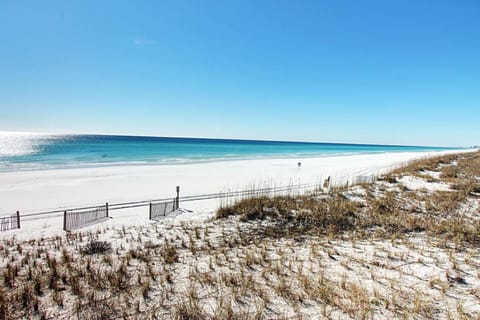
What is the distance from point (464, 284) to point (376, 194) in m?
6.95

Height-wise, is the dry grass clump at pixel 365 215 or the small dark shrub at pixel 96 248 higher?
the dry grass clump at pixel 365 215

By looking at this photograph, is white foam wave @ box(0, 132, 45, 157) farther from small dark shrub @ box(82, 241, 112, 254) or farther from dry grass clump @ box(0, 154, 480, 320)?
dry grass clump @ box(0, 154, 480, 320)

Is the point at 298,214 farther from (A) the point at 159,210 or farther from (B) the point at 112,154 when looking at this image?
(B) the point at 112,154

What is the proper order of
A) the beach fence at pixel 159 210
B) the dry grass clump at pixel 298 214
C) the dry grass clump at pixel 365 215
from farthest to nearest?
the beach fence at pixel 159 210 → the dry grass clump at pixel 298 214 → the dry grass clump at pixel 365 215

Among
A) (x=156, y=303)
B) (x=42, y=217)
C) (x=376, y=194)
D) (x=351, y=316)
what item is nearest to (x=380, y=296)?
(x=351, y=316)

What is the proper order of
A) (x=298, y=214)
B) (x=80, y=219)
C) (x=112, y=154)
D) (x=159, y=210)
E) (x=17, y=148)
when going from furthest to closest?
1. (x=17, y=148)
2. (x=112, y=154)
3. (x=159, y=210)
4. (x=80, y=219)
5. (x=298, y=214)

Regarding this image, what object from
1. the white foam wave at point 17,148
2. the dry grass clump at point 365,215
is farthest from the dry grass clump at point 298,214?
the white foam wave at point 17,148

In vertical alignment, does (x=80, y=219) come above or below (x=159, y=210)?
below

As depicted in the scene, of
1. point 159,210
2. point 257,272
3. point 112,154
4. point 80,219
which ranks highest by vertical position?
point 257,272

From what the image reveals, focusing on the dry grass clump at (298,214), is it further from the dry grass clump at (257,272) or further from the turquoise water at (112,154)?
→ the turquoise water at (112,154)

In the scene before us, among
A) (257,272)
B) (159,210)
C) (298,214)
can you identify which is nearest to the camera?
(257,272)

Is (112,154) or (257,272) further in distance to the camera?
(112,154)

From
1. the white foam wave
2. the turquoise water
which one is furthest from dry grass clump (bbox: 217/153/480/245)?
the white foam wave

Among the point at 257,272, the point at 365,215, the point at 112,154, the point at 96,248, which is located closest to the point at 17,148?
the point at 112,154
